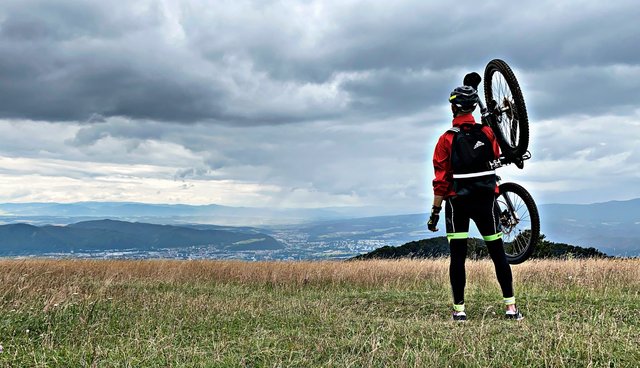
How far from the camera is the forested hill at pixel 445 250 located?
2274 cm

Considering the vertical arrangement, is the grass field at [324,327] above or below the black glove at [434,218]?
below

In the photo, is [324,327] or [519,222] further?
[519,222]

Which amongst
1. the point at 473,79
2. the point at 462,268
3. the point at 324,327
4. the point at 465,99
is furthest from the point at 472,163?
the point at 324,327

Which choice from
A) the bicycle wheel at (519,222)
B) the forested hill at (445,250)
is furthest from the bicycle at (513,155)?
the forested hill at (445,250)

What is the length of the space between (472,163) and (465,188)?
368 millimetres

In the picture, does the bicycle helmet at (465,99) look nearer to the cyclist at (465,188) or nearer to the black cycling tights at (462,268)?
the cyclist at (465,188)

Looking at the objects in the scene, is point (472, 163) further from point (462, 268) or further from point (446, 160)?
point (462, 268)

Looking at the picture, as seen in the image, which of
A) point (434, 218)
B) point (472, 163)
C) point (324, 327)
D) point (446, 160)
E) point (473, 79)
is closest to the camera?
point (324, 327)

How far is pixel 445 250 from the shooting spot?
28109mm

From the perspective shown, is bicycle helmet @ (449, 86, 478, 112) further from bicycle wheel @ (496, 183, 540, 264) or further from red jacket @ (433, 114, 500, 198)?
bicycle wheel @ (496, 183, 540, 264)

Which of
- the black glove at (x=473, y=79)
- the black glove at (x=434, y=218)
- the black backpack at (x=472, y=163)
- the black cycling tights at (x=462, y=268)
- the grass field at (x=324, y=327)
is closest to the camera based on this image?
the grass field at (x=324, y=327)

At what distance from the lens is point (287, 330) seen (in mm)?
5895

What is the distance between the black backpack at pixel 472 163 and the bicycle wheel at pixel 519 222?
1603 mm

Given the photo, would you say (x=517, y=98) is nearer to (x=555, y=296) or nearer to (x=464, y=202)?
(x=464, y=202)
